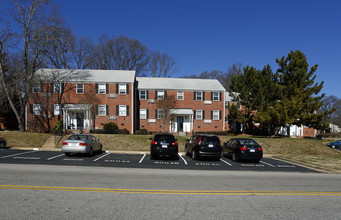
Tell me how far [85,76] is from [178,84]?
12900 mm

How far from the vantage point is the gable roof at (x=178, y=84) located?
34500 millimetres

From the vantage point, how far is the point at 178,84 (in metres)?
36.0

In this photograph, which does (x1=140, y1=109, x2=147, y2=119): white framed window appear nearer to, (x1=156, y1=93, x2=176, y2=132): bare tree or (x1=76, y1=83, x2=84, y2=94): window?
(x1=156, y1=93, x2=176, y2=132): bare tree

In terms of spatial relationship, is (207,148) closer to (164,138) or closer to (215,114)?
(164,138)

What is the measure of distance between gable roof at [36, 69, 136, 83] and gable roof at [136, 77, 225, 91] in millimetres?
2724

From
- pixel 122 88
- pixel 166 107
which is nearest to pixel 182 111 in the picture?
pixel 166 107

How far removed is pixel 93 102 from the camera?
29266 mm

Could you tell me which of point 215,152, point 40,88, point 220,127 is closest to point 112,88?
point 40,88

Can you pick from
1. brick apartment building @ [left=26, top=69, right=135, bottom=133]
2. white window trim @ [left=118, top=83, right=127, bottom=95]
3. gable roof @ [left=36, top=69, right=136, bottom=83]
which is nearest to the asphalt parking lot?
brick apartment building @ [left=26, top=69, right=135, bottom=133]

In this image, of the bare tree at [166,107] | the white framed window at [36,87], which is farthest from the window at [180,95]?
the white framed window at [36,87]

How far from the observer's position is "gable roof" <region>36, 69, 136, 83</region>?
100ft

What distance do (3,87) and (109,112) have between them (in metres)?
11.5

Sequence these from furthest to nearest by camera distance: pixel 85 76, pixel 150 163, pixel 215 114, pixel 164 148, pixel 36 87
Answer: pixel 215 114, pixel 85 76, pixel 36 87, pixel 164 148, pixel 150 163

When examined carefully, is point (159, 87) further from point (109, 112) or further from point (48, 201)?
point (48, 201)
